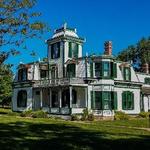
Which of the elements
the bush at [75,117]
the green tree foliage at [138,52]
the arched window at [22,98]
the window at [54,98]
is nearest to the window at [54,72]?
the window at [54,98]

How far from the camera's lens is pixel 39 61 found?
45844 mm

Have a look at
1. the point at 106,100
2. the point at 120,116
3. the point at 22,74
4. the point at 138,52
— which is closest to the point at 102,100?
the point at 106,100

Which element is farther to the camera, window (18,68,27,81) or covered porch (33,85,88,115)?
window (18,68,27,81)

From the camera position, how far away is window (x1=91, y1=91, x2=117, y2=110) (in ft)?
130

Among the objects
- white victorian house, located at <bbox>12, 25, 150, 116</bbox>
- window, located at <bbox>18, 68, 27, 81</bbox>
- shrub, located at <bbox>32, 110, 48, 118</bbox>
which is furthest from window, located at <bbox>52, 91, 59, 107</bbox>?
window, located at <bbox>18, 68, 27, 81</bbox>

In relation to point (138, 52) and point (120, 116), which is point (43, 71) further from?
point (138, 52)

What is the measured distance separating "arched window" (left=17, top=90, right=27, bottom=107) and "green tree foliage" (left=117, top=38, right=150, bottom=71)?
36.1 m

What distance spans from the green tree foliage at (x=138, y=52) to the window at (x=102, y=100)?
3830cm

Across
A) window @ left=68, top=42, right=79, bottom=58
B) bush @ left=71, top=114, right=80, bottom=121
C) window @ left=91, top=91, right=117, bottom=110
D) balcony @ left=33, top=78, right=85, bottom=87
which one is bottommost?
bush @ left=71, top=114, right=80, bottom=121

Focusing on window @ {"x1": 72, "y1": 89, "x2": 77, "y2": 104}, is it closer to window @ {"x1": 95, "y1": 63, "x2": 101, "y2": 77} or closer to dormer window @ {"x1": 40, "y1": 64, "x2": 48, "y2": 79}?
window @ {"x1": 95, "y1": 63, "x2": 101, "y2": 77}

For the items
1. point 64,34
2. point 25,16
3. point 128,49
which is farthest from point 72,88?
point 128,49

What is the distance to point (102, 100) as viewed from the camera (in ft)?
129

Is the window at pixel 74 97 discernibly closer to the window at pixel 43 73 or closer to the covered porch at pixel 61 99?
the covered porch at pixel 61 99

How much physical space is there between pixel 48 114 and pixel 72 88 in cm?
402
